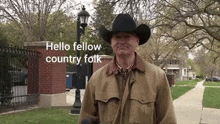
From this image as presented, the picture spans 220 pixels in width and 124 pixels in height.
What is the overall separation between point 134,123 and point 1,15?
19306 mm

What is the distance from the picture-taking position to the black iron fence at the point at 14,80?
8.70m

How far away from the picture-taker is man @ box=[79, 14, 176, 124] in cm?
200

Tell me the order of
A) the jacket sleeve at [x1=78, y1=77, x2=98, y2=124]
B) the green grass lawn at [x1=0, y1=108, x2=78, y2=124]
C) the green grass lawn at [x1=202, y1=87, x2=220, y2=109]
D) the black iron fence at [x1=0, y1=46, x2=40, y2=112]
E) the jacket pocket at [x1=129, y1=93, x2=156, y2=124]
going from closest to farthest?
the jacket pocket at [x1=129, y1=93, x2=156, y2=124], the jacket sleeve at [x1=78, y1=77, x2=98, y2=124], the green grass lawn at [x1=0, y1=108, x2=78, y2=124], the black iron fence at [x1=0, y1=46, x2=40, y2=112], the green grass lawn at [x1=202, y1=87, x2=220, y2=109]

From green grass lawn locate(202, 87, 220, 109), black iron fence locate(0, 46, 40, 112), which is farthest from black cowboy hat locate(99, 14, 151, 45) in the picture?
green grass lawn locate(202, 87, 220, 109)

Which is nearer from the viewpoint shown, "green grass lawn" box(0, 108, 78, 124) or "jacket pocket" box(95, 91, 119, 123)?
"jacket pocket" box(95, 91, 119, 123)

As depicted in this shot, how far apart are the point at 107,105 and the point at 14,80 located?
26.2 ft

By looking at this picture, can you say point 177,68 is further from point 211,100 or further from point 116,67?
point 116,67

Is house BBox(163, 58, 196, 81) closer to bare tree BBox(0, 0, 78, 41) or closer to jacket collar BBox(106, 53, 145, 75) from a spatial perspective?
bare tree BBox(0, 0, 78, 41)

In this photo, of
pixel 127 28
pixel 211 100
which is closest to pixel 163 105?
pixel 127 28

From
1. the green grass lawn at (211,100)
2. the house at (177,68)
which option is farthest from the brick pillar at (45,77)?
the house at (177,68)

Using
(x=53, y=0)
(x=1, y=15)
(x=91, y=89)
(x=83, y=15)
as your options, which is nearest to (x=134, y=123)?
(x=91, y=89)

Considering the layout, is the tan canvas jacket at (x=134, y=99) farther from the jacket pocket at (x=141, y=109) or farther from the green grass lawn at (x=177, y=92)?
the green grass lawn at (x=177, y=92)

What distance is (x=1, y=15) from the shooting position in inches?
736

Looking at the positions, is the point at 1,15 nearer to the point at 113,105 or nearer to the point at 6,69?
the point at 6,69
